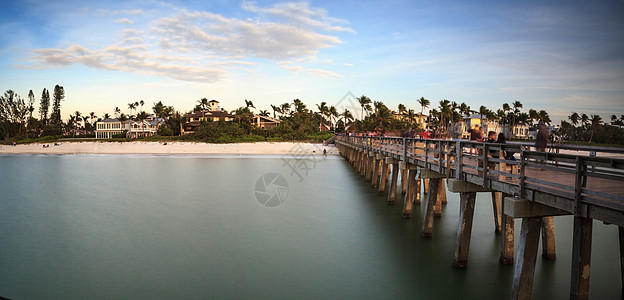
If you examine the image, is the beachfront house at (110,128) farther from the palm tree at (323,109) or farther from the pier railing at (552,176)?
the pier railing at (552,176)

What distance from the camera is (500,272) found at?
10.8 m

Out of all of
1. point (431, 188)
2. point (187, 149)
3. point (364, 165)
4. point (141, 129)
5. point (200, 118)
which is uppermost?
point (200, 118)

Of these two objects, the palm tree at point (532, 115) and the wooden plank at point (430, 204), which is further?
the palm tree at point (532, 115)

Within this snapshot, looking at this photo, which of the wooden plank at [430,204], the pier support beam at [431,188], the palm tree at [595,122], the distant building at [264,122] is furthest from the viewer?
the distant building at [264,122]

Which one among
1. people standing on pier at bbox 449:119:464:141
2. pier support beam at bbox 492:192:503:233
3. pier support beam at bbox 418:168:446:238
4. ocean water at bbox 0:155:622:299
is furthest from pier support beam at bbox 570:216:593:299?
people standing on pier at bbox 449:119:464:141

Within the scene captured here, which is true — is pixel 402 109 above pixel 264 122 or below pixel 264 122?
above

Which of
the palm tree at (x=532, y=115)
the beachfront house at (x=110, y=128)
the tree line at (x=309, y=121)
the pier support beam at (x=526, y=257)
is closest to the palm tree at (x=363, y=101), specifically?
the tree line at (x=309, y=121)

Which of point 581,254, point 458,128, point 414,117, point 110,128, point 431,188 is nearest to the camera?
point 581,254

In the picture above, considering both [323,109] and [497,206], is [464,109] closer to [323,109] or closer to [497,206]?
[323,109]

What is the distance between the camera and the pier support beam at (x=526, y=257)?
714cm

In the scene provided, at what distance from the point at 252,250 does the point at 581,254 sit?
33.3 feet

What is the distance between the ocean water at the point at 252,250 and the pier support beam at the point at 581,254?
2691 mm

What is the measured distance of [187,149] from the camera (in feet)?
207

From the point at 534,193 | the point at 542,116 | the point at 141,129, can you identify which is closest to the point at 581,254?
the point at 534,193
